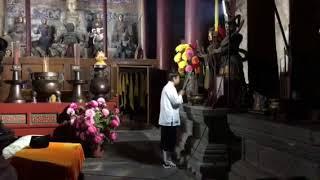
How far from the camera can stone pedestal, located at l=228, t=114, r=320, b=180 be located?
2385mm

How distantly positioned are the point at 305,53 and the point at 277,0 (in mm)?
2931

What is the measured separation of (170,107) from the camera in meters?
5.84

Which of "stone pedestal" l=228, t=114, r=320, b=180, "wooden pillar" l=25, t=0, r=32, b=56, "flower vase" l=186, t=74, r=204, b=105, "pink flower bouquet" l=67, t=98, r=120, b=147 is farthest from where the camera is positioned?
"wooden pillar" l=25, t=0, r=32, b=56

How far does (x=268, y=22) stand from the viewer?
3604 mm

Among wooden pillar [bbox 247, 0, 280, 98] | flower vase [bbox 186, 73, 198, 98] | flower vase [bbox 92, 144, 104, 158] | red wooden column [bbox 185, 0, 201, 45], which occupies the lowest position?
flower vase [bbox 92, 144, 104, 158]

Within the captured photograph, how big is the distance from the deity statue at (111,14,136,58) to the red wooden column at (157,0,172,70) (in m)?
1.54

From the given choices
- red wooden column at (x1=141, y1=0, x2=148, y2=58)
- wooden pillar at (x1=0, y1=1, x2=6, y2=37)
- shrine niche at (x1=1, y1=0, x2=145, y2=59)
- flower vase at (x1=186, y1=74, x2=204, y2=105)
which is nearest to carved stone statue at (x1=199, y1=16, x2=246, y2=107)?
flower vase at (x1=186, y1=74, x2=204, y2=105)

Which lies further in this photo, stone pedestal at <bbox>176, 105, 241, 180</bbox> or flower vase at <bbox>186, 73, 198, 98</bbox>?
flower vase at <bbox>186, 73, 198, 98</bbox>

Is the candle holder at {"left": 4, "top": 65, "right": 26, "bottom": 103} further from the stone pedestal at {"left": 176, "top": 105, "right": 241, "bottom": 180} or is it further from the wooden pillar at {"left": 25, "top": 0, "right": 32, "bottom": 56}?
the wooden pillar at {"left": 25, "top": 0, "right": 32, "bottom": 56}

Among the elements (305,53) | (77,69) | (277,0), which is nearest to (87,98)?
(77,69)

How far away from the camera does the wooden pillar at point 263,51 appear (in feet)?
11.7

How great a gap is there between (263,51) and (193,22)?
549 centimetres

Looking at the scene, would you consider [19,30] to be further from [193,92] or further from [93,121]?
[193,92]

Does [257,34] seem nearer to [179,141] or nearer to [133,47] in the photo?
[179,141]
